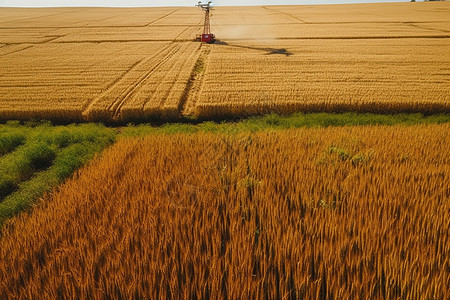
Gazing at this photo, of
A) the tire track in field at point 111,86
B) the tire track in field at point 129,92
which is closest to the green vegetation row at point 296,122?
the tire track in field at point 129,92

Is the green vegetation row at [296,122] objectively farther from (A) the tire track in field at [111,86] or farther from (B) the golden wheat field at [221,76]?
(A) the tire track in field at [111,86]

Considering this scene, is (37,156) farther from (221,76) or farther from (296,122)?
(221,76)

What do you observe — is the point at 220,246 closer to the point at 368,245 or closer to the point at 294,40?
the point at 368,245

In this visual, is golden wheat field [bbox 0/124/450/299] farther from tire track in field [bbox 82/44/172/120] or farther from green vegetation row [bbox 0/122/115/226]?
tire track in field [bbox 82/44/172/120]

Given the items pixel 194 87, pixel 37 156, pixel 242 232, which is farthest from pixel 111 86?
pixel 242 232

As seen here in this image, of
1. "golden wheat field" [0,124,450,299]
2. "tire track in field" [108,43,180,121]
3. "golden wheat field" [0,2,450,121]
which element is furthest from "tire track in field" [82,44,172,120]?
"golden wheat field" [0,124,450,299]

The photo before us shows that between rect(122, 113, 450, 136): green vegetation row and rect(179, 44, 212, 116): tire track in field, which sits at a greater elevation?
rect(179, 44, 212, 116): tire track in field

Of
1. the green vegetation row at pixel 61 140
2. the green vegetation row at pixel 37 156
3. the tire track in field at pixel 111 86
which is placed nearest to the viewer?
the green vegetation row at pixel 37 156
